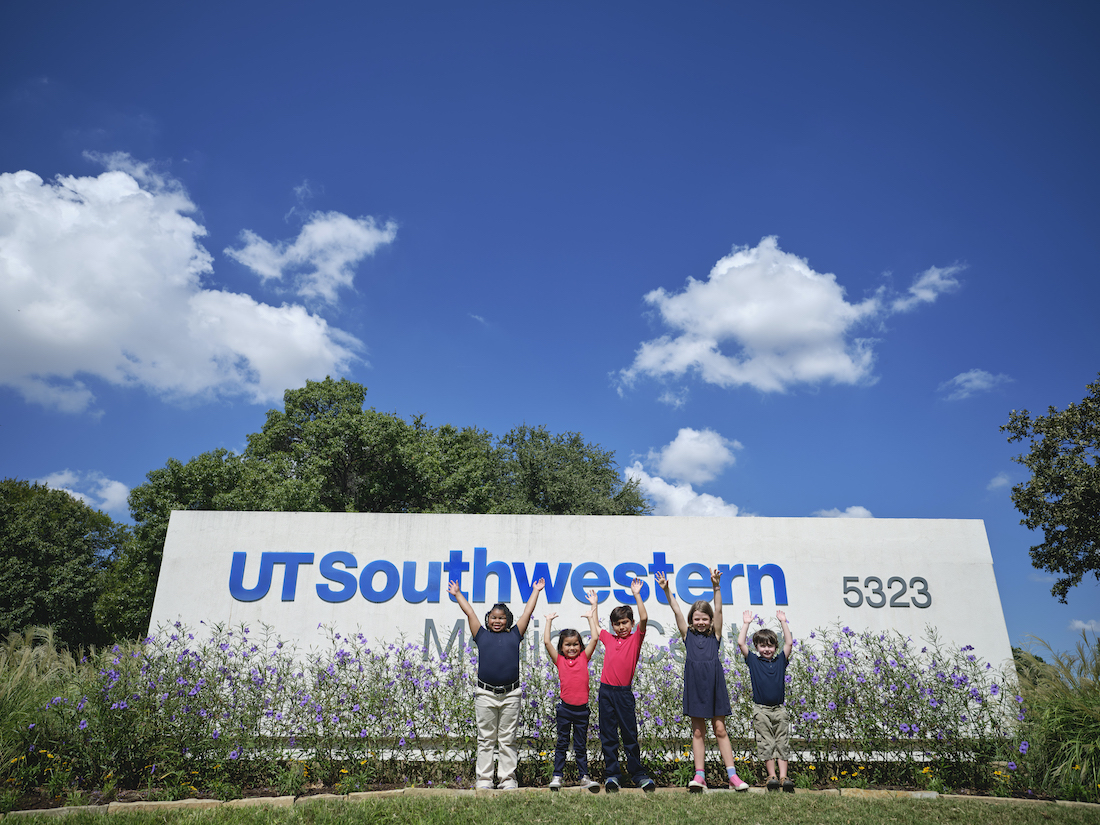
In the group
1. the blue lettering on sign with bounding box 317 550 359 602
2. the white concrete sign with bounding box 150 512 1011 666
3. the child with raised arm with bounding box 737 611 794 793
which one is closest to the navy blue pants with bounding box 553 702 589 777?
the child with raised arm with bounding box 737 611 794 793

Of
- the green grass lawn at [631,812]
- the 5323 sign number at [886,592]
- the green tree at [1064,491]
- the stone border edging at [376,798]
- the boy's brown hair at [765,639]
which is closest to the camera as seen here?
the green grass lawn at [631,812]

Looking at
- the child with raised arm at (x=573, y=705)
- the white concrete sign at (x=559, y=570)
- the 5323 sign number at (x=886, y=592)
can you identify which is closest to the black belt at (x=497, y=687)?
the child with raised arm at (x=573, y=705)

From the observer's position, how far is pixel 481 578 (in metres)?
9.55

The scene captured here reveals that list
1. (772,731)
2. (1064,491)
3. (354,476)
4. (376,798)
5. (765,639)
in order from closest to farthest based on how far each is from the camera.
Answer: (376,798), (772,731), (765,639), (1064,491), (354,476)

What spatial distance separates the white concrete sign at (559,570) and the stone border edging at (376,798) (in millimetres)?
3721

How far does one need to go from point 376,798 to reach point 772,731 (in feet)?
11.4

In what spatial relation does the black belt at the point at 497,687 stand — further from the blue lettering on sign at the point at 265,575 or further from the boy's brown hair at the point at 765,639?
the blue lettering on sign at the point at 265,575

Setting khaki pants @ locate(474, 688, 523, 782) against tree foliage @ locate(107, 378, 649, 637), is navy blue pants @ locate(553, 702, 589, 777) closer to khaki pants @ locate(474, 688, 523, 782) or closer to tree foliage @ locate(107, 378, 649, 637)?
khaki pants @ locate(474, 688, 523, 782)

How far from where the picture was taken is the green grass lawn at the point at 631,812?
456cm

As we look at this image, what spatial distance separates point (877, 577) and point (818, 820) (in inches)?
231

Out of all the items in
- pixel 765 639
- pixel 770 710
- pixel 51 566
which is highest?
pixel 51 566

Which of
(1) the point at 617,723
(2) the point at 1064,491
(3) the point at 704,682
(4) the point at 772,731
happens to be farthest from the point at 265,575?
(2) the point at 1064,491

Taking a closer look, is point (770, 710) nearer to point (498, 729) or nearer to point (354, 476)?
point (498, 729)

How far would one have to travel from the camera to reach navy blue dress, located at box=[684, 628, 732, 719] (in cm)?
566
